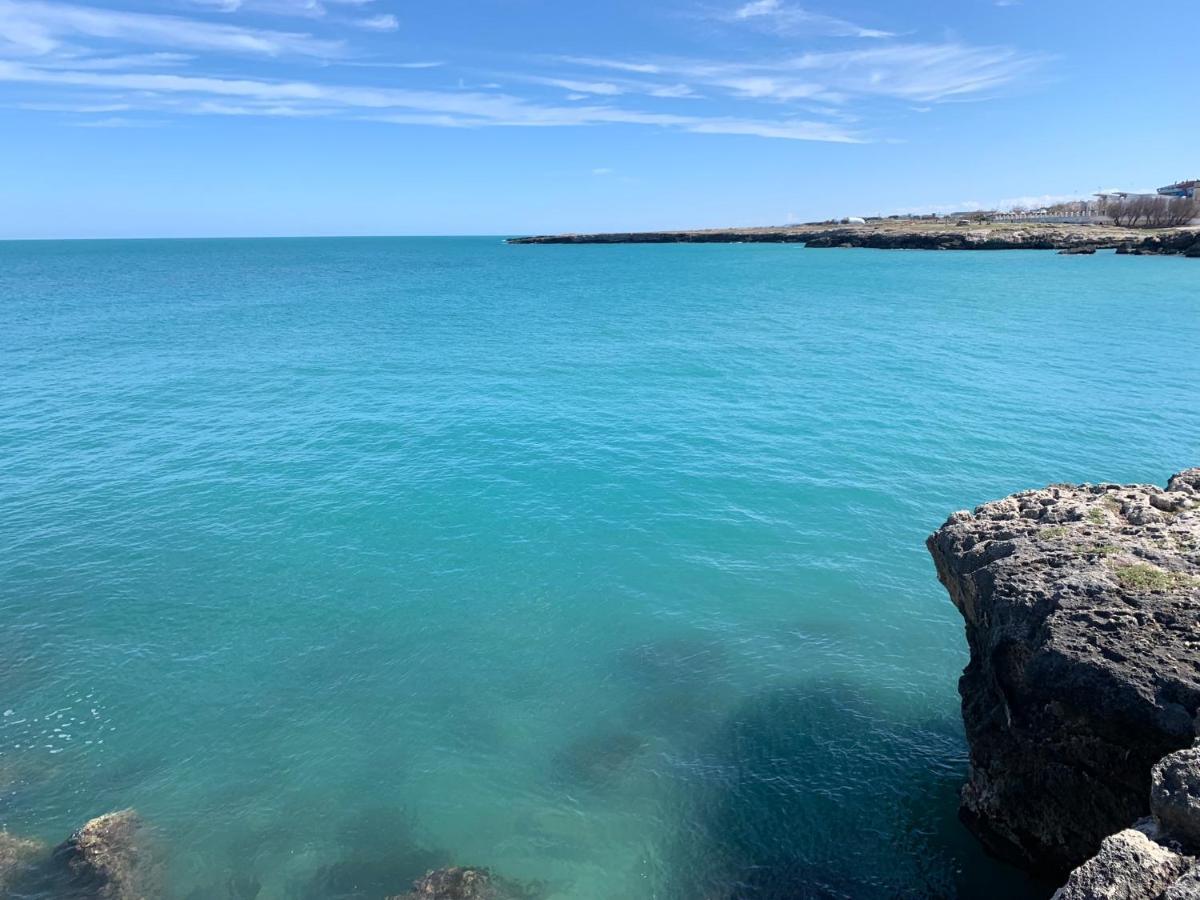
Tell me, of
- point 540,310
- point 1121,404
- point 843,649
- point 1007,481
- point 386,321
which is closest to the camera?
point 843,649

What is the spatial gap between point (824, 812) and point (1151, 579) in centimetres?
853

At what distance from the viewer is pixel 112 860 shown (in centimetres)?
1559

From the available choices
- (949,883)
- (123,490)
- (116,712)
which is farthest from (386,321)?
(949,883)

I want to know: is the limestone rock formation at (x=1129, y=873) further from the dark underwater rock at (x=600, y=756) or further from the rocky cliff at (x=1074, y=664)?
the dark underwater rock at (x=600, y=756)

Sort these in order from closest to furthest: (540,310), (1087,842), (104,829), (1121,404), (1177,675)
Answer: (1177,675) → (1087,842) → (104,829) → (1121,404) → (540,310)

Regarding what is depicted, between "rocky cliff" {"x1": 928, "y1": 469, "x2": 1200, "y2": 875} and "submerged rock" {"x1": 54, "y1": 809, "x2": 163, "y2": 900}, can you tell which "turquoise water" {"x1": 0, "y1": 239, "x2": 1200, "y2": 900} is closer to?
"submerged rock" {"x1": 54, "y1": 809, "x2": 163, "y2": 900}

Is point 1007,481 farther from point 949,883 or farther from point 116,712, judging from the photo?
point 116,712

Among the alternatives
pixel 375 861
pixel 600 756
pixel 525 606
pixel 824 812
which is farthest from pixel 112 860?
pixel 824 812

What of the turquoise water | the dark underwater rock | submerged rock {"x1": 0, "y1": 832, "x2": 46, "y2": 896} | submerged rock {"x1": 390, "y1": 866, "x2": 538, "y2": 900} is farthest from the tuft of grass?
submerged rock {"x1": 0, "y1": 832, "x2": 46, "y2": 896}

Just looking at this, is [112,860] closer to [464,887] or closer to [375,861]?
[375,861]

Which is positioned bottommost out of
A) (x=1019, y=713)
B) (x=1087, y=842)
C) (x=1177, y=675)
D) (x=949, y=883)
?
(x=949, y=883)

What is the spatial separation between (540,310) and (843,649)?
81194 millimetres

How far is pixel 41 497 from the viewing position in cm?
3288

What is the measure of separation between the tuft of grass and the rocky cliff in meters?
0.03
